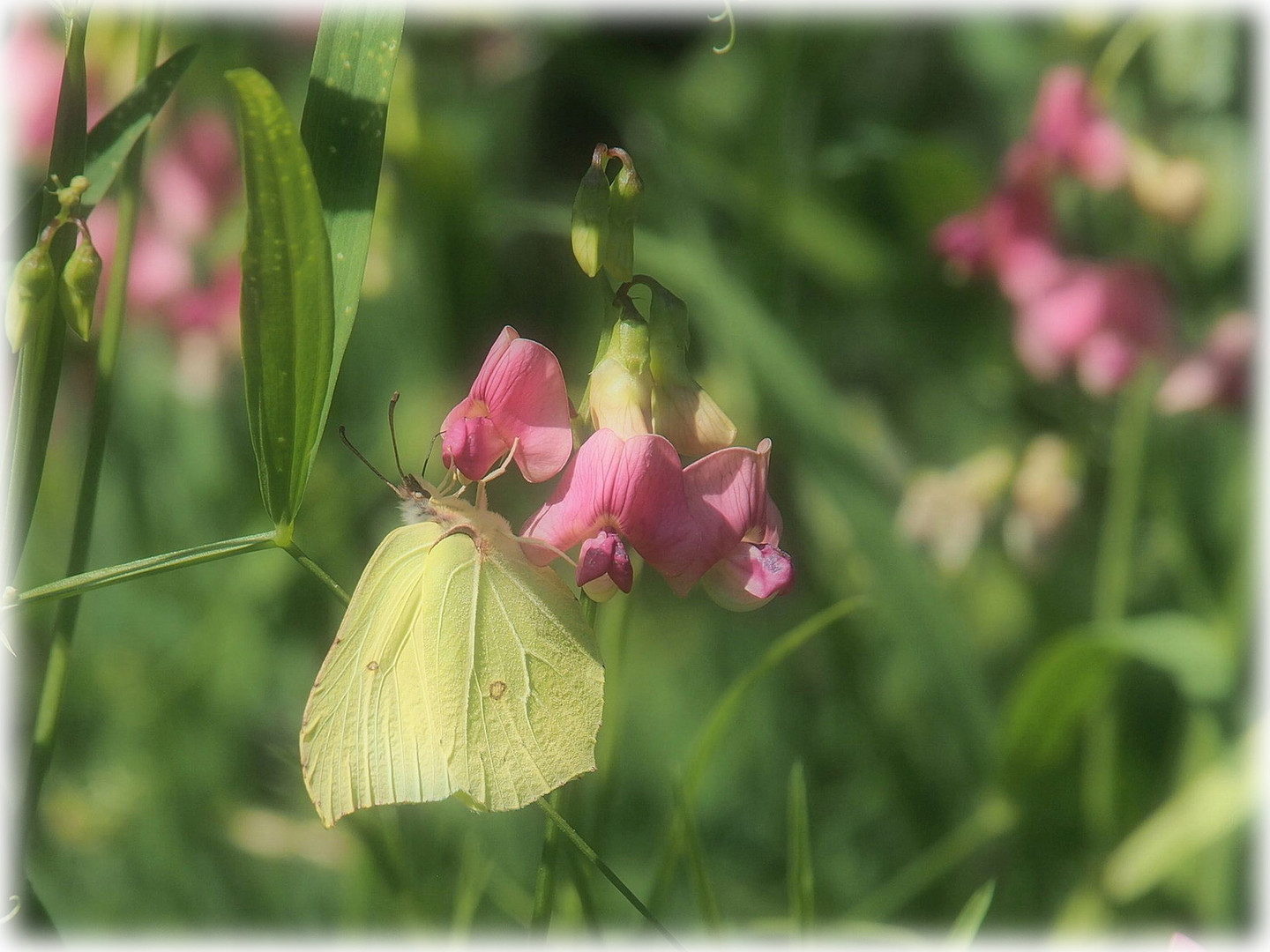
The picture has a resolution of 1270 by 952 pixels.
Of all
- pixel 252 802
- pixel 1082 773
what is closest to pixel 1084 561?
pixel 1082 773

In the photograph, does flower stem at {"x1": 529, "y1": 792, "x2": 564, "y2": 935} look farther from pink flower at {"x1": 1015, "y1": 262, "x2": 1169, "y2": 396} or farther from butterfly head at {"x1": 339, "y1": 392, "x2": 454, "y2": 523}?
pink flower at {"x1": 1015, "y1": 262, "x2": 1169, "y2": 396}

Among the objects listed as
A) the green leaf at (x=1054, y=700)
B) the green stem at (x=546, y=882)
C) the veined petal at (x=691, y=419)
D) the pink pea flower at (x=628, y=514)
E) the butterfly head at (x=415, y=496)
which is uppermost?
the veined petal at (x=691, y=419)

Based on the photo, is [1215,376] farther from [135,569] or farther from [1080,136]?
[135,569]

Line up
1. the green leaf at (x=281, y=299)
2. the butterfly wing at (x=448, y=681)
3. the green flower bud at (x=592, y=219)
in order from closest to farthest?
the green leaf at (x=281, y=299) < the green flower bud at (x=592, y=219) < the butterfly wing at (x=448, y=681)

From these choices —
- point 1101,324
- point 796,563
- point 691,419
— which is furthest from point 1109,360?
point 691,419

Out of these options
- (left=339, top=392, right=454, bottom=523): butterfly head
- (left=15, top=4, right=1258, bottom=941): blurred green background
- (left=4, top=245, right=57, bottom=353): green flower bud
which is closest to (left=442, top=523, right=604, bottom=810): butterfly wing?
(left=339, top=392, right=454, bottom=523): butterfly head

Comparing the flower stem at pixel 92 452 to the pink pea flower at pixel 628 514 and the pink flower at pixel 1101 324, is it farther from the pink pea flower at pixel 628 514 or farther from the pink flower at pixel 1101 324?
the pink flower at pixel 1101 324

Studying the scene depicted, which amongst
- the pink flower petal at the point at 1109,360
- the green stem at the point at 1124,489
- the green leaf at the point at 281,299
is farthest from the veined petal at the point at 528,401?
the pink flower petal at the point at 1109,360
